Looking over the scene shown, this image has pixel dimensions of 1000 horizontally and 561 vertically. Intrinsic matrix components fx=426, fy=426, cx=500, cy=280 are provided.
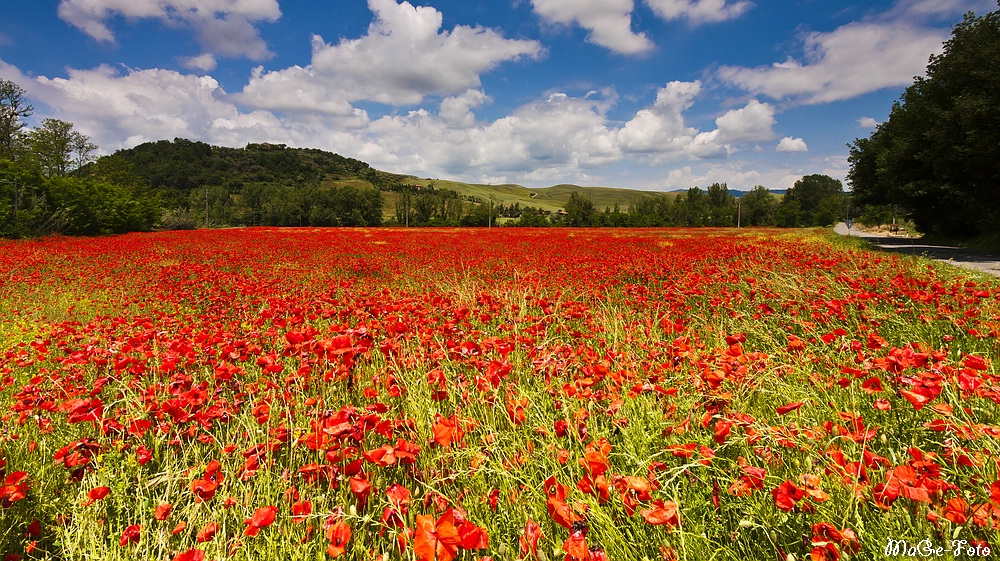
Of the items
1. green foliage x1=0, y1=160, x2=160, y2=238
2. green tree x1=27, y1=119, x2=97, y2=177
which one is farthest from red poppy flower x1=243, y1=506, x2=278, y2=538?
green tree x1=27, y1=119, x2=97, y2=177

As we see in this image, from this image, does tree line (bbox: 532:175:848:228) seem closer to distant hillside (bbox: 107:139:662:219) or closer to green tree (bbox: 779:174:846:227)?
green tree (bbox: 779:174:846:227)

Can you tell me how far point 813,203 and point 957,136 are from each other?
125m

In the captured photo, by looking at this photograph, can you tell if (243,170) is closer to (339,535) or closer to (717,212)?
(717,212)

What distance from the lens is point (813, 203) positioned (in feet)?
393

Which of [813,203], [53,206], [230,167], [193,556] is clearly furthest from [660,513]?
[230,167]

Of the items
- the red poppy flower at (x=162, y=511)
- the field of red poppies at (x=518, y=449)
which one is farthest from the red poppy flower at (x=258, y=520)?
the red poppy flower at (x=162, y=511)

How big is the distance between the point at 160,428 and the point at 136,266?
14612mm

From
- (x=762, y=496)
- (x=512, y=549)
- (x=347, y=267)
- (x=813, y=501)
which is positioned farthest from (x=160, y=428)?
(x=347, y=267)

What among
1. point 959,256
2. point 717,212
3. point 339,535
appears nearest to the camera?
point 339,535

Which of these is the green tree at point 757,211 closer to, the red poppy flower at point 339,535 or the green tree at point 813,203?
the green tree at point 813,203

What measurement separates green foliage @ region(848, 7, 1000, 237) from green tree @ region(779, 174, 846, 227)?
305 feet

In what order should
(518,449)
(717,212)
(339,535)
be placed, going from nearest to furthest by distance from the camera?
(339,535)
(518,449)
(717,212)

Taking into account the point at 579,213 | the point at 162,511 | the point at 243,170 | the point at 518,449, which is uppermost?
the point at 243,170

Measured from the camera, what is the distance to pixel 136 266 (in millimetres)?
13266
